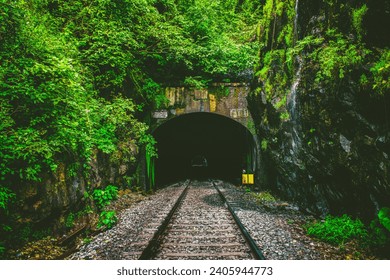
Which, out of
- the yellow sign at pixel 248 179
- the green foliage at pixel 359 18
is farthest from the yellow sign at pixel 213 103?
the green foliage at pixel 359 18

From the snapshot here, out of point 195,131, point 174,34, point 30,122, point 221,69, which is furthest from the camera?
point 195,131

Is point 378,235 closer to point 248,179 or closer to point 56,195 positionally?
point 56,195

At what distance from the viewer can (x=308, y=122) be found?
6.14m

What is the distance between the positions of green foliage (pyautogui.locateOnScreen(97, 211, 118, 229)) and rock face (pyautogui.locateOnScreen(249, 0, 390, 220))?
16.9 feet

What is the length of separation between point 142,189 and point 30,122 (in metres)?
7.13

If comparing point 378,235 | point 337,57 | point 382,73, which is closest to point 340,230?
point 378,235

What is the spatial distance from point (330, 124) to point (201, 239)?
12.1 ft

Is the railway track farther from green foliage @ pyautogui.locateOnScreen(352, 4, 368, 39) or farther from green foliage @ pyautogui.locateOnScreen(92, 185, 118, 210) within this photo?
green foliage @ pyautogui.locateOnScreen(352, 4, 368, 39)

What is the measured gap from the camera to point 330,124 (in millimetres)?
5281

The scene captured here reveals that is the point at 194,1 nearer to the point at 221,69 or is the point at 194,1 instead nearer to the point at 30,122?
the point at 221,69

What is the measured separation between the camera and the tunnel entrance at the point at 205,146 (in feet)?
42.5

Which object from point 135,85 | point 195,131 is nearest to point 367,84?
point 135,85

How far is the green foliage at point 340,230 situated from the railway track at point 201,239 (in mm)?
1518

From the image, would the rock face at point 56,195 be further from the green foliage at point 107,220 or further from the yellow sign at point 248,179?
the yellow sign at point 248,179
